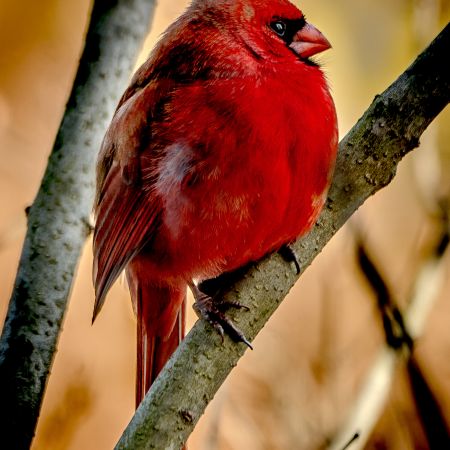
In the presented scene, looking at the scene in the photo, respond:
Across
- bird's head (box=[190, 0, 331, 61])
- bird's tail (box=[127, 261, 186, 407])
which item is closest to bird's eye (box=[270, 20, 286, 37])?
bird's head (box=[190, 0, 331, 61])

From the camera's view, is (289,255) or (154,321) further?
(154,321)

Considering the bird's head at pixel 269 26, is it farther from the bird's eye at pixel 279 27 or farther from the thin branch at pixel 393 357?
the thin branch at pixel 393 357

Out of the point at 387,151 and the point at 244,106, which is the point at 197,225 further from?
the point at 387,151

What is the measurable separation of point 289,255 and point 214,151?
0.32 m

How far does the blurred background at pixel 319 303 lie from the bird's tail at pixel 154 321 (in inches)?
8.9

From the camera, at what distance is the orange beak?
2.43 metres

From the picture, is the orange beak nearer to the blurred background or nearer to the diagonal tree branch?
the blurred background

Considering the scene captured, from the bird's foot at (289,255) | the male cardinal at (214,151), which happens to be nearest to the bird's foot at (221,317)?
the male cardinal at (214,151)

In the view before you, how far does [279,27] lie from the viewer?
8.04ft

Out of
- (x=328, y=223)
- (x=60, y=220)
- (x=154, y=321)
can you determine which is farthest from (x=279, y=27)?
(x=154, y=321)

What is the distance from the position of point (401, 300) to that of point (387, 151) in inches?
18.9

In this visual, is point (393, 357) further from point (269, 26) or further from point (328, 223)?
point (269, 26)

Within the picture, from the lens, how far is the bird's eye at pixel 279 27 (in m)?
2.44

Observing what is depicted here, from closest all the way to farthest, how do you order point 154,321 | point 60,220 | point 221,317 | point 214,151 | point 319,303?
point 221,317 < point 214,151 < point 60,220 < point 154,321 < point 319,303
